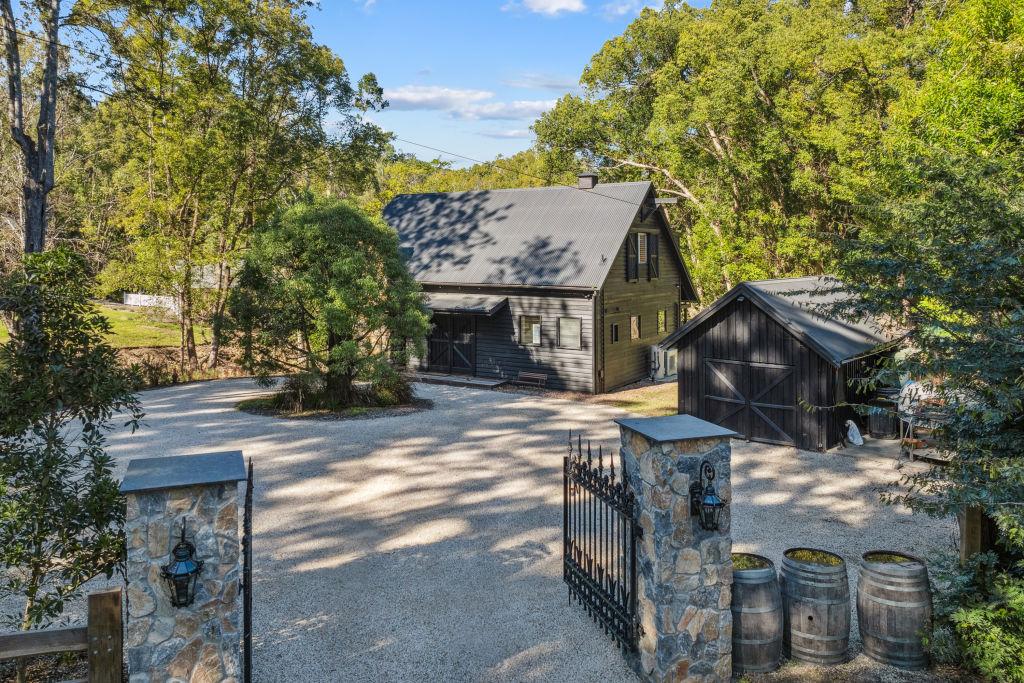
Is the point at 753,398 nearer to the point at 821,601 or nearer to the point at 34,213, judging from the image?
the point at 821,601

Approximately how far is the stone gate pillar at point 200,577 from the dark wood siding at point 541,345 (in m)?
16.8

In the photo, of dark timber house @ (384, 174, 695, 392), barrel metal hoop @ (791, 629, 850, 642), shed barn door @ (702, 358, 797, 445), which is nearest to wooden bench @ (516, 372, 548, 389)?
dark timber house @ (384, 174, 695, 392)

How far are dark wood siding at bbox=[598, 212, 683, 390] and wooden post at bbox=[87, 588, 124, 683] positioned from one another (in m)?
17.6

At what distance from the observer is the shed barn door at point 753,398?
14.7 m

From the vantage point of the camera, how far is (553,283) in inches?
838

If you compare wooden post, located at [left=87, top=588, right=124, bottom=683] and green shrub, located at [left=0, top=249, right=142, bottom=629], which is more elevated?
green shrub, located at [left=0, top=249, right=142, bottom=629]

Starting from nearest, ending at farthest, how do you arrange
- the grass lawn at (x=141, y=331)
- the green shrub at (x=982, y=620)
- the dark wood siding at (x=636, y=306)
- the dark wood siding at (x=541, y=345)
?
1. the green shrub at (x=982, y=620)
2. the dark wood siding at (x=541, y=345)
3. the dark wood siding at (x=636, y=306)
4. the grass lawn at (x=141, y=331)

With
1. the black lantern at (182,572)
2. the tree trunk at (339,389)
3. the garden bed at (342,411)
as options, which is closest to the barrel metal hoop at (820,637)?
the black lantern at (182,572)

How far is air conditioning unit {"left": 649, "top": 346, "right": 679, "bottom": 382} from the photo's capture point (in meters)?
24.0

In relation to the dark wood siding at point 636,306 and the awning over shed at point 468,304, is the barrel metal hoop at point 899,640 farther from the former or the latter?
the awning over shed at point 468,304

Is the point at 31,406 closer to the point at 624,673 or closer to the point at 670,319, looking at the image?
the point at 624,673

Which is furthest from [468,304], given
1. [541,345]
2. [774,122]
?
[774,122]

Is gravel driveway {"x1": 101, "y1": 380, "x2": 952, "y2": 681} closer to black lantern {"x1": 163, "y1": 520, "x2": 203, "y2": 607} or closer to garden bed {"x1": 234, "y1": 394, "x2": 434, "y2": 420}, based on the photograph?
garden bed {"x1": 234, "y1": 394, "x2": 434, "y2": 420}

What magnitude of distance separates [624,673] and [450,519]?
4.63 m
